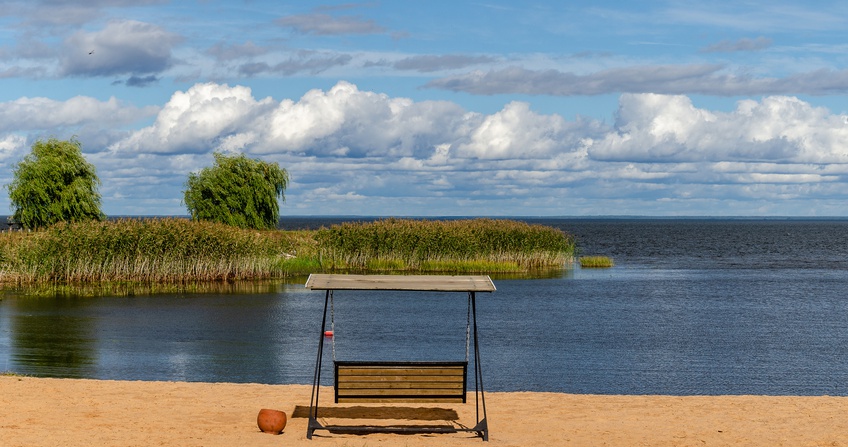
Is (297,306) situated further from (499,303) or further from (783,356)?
(783,356)

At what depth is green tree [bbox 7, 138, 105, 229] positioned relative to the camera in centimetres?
6219

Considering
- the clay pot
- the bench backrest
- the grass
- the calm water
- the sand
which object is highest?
the bench backrest

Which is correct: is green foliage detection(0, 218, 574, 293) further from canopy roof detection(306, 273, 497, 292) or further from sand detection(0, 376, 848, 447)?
canopy roof detection(306, 273, 497, 292)

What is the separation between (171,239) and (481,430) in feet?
115

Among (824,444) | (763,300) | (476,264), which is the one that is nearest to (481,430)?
(824,444)

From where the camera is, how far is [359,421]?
15875mm

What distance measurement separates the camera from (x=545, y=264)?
6328cm

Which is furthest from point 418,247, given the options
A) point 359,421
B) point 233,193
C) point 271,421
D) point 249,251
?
point 271,421

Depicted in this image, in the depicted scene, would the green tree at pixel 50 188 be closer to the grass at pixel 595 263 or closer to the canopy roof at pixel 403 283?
the grass at pixel 595 263

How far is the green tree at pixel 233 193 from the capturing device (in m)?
74.2

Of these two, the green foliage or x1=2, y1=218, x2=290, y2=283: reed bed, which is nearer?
x1=2, y1=218, x2=290, y2=283: reed bed

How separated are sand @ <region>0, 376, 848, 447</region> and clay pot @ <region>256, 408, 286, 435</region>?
108mm

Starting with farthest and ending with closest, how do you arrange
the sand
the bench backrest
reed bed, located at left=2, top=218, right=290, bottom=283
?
reed bed, located at left=2, top=218, right=290, bottom=283, the bench backrest, the sand

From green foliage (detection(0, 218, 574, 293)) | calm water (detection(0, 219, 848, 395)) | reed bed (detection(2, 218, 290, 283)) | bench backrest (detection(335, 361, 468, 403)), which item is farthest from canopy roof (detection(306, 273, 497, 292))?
reed bed (detection(2, 218, 290, 283))
